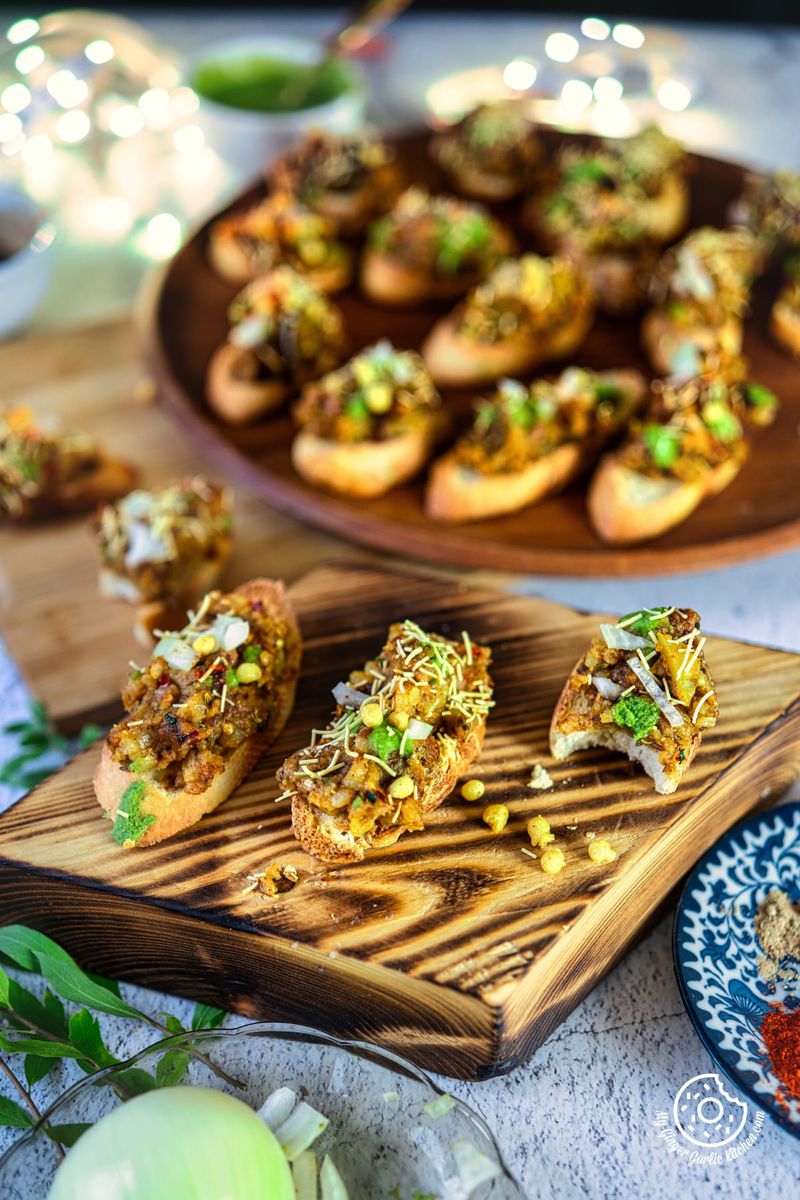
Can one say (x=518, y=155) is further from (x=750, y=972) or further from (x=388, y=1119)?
(x=388, y=1119)

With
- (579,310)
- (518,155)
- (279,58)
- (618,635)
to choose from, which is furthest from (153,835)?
(279,58)

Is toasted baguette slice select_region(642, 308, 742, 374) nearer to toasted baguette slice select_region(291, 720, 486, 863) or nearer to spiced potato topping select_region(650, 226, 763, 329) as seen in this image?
spiced potato topping select_region(650, 226, 763, 329)

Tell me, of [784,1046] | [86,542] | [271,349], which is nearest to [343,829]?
[784,1046]

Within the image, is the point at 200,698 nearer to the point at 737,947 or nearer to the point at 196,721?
the point at 196,721

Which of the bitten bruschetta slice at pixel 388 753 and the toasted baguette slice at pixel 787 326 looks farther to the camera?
the toasted baguette slice at pixel 787 326

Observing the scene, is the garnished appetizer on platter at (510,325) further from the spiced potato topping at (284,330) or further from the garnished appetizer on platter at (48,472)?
the garnished appetizer on platter at (48,472)

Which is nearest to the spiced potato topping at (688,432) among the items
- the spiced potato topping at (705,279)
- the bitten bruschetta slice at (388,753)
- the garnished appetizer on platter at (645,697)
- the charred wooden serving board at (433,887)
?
the spiced potato topping at (705,279)
